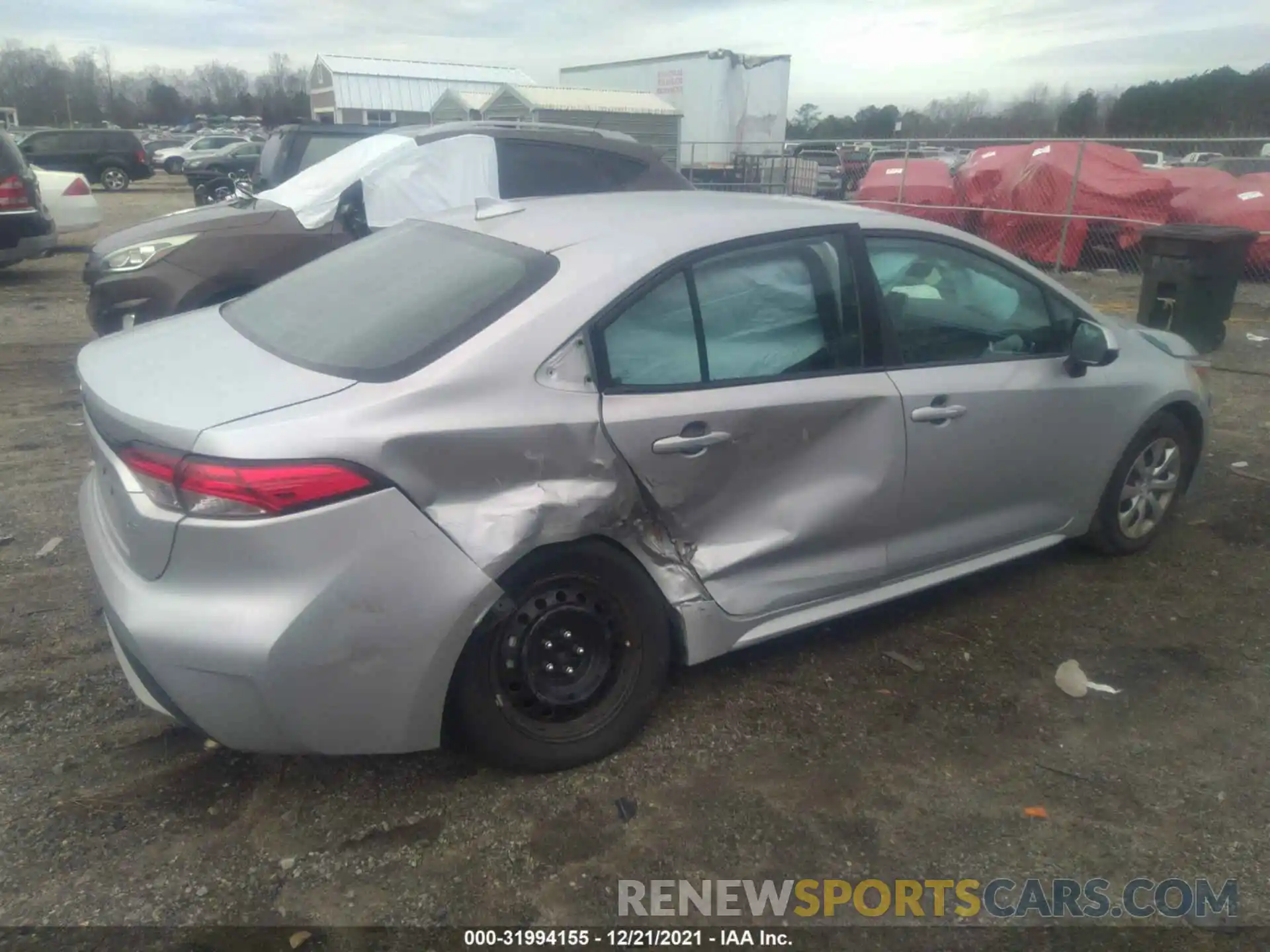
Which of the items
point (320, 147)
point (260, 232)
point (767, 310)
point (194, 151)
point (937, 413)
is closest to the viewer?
point (767, 310)

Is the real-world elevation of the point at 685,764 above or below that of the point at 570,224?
below

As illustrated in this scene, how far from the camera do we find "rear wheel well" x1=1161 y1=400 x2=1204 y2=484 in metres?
4.45

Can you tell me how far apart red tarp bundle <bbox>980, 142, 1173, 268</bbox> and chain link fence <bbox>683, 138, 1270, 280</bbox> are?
0.04 feet

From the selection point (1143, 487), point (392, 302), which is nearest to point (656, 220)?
point (392, 302)

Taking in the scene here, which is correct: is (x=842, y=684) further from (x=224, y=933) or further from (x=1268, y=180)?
(x=1268, y=180)

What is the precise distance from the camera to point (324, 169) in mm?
7477

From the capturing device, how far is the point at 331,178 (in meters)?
7.28

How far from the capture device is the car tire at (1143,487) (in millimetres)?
4320

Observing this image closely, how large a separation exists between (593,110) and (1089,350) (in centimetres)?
2246

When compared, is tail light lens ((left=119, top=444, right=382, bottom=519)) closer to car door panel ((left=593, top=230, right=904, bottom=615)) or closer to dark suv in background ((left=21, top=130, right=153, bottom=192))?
car door panel ((left=593, top=230, right=904, bottom=615))

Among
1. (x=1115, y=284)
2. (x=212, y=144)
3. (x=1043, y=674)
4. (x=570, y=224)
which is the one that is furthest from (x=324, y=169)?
(x=212, y=144)

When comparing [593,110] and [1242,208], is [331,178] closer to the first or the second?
[1242,208]

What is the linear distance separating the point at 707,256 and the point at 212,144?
3925 centimetres

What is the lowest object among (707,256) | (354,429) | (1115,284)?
(1115,284)
